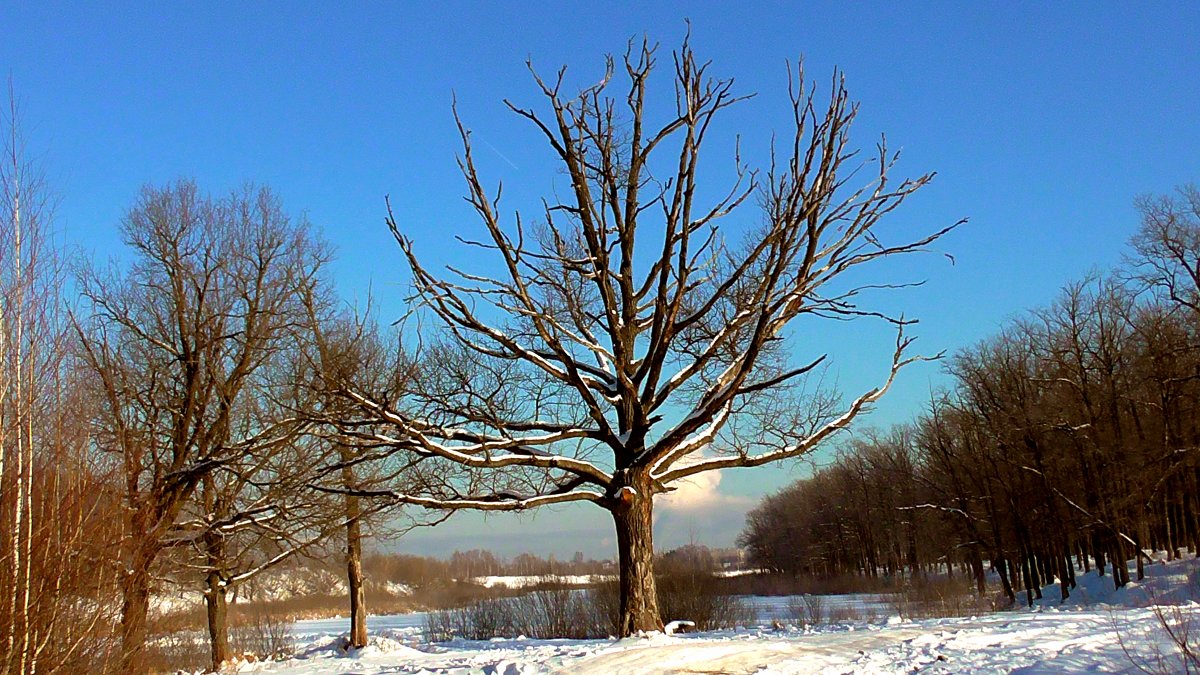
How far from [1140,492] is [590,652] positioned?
27.2m

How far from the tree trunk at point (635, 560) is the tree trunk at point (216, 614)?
30.6 ft

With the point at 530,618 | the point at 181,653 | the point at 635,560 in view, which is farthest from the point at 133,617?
the point at 530,618

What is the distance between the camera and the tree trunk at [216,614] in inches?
690

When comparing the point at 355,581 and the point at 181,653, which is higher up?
the point at 355,581

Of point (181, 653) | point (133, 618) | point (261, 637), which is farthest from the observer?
point (261, 637)

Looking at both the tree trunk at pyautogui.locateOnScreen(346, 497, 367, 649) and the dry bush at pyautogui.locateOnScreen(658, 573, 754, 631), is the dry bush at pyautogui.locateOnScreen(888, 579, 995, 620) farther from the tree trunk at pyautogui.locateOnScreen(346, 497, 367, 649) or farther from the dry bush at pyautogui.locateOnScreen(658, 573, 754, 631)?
the tree trunk at pyautogui.locateOnScreen(346, 497, 367, 649)

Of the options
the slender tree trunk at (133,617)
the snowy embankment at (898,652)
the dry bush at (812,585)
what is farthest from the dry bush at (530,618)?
the dry bush at (812,585)

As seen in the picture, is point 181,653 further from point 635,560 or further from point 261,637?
point 635,560

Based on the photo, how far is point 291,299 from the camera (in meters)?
18.7

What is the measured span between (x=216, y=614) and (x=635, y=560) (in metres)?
10.2

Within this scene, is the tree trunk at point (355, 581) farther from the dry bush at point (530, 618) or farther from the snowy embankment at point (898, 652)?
the snowy embankment at point (898, 652)

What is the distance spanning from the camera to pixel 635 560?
12172 mm

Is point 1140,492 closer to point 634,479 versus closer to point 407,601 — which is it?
point 634,479

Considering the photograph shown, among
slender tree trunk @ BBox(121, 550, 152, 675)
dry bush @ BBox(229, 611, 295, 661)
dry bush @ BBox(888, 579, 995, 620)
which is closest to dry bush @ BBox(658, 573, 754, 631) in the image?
dry bush @ BBox(888, 579, 995, 620)
